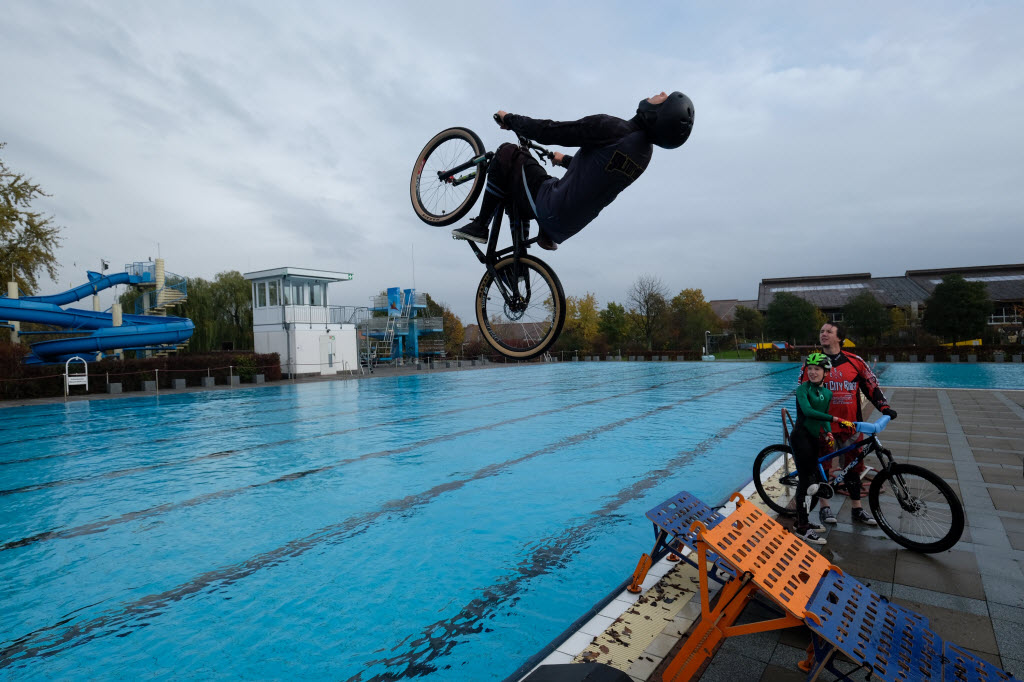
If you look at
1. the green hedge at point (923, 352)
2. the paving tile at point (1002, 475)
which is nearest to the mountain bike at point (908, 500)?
the paving tile at point (1002, 475)

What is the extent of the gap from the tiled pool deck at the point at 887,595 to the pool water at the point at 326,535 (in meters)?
1.08

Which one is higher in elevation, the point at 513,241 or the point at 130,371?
the point at 513,241

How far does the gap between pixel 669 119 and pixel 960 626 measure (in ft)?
14.0

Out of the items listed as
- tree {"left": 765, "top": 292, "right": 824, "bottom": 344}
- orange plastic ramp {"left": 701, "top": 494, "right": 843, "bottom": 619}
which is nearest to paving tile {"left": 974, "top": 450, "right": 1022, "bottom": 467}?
→ orange plastic ramp {"left": 701, "top": 494, "right": 843, "bottom": 619}

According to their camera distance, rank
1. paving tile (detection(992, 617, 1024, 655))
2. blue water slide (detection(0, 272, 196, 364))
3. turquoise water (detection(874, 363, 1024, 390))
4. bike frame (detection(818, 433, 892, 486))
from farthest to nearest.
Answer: blue water slide (detection(0, 272, 196, 364)), turquoise water (detection(874, 363, 1024, 390)), bike frame (detection(818, 433, 892, 486)), paving tile (detection(992, 617, 1024, 655))

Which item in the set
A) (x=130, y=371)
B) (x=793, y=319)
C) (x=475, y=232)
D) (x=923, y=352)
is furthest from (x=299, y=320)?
(x=923, y=352)

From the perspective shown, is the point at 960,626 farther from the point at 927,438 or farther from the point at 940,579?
the point at 927,438

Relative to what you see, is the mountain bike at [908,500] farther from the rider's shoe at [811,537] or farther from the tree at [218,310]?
the tree at [218,310]

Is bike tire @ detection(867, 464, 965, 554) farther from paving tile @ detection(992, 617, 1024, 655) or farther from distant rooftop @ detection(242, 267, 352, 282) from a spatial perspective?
distant rooftop @ detection(242, 267, 352, 282)

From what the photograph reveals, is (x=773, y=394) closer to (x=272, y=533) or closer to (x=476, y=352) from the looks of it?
(x=272, y=533)

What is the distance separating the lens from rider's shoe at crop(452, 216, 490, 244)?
3.18 metres

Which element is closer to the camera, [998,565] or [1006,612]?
[1006,612]

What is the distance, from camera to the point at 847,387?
5.77 meters

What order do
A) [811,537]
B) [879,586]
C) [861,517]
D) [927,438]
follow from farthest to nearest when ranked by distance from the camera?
[927,438], [861,517], [811,537], [879,586]
